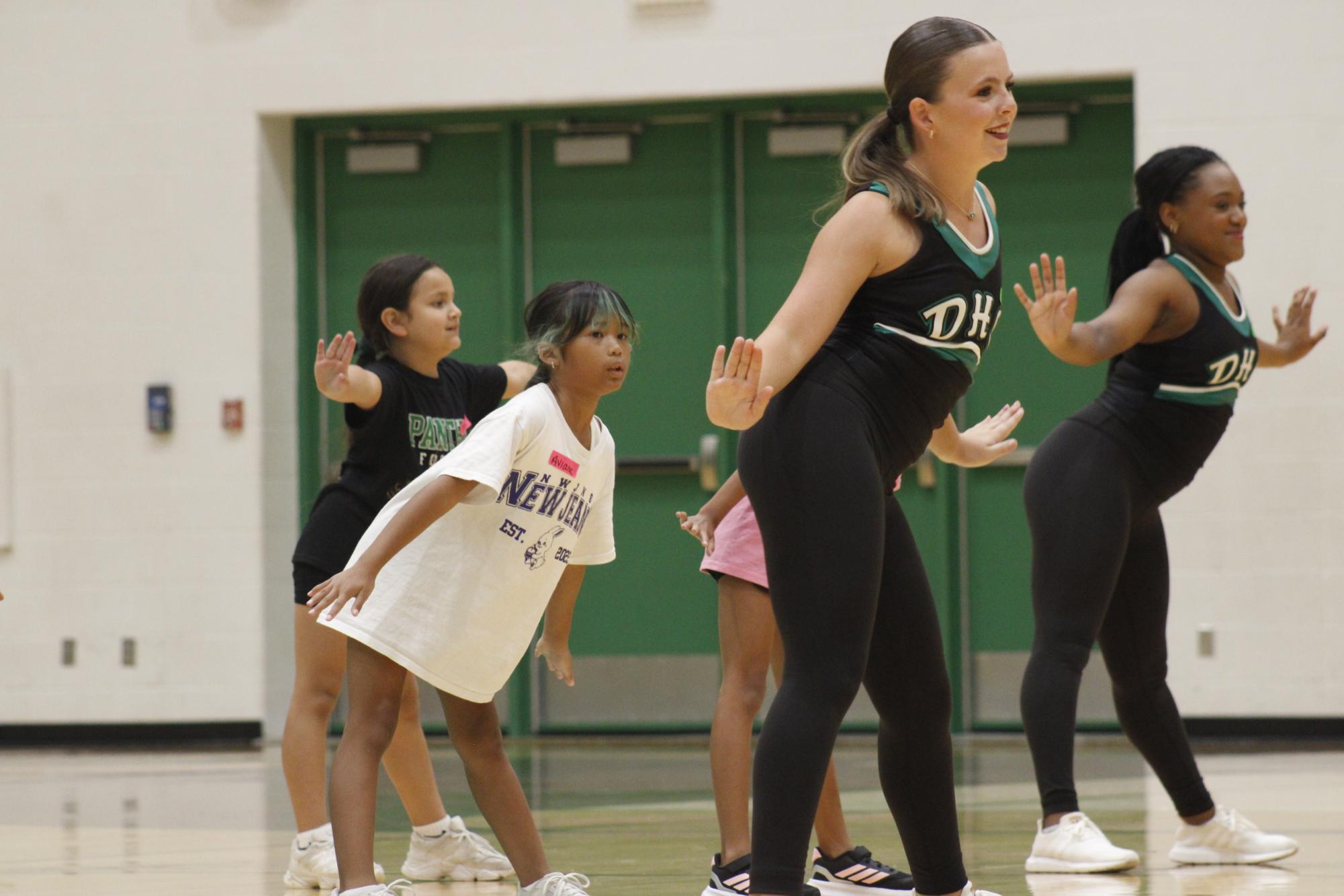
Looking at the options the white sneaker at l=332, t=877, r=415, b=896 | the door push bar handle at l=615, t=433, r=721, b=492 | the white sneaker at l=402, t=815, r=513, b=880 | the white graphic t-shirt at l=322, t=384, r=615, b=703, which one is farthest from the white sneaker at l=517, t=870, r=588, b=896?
the door push bar handle at l=615, t=433, r=721, b=492

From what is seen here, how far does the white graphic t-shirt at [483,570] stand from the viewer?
313 centimetres

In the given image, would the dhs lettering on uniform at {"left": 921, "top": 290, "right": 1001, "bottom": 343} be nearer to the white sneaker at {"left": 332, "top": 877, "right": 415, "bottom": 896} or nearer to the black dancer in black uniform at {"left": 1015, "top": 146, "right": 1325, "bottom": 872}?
the black dancer in black uniform at {"left": 1015, "top": 146, "right": 1325, "bottom": 872}

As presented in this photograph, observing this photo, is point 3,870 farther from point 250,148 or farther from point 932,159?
point 250,148

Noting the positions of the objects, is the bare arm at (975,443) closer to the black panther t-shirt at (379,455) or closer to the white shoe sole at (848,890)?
the white shoe sole at (848,890)

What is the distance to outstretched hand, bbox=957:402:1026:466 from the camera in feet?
10.6

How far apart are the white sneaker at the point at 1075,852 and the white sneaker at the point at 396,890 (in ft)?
4.51

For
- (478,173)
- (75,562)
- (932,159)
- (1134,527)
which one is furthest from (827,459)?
(75,562)

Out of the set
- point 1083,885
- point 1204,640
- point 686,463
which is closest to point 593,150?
point 686,463

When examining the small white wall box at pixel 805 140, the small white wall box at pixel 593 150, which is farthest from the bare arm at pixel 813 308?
the small white wall box at pixel 593 150

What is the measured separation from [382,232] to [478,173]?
0.55 meters

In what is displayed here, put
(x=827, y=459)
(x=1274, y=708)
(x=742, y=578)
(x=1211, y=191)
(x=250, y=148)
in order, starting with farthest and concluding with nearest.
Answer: (x=250, y=148) < (x=1274, y=708) < (x=1211, y=191) < (x=742, y=578) < (x=827, y=459)

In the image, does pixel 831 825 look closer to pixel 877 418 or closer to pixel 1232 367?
pixel 877 418

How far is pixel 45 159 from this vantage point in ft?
26.1

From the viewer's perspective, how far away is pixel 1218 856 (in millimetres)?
3834
